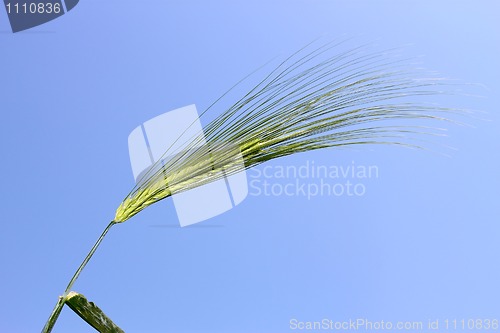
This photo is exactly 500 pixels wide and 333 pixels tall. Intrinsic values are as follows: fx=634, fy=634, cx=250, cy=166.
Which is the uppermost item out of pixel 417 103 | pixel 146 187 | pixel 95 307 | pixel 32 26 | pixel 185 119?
pixel 32 26

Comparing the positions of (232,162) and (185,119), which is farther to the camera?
(185,119)

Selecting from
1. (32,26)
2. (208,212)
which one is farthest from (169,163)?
(32,26)

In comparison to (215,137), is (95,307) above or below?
below

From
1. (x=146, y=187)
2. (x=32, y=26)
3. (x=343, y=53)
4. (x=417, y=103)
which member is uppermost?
(x=32, y=26)

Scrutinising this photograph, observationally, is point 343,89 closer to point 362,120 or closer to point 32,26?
point 362,120

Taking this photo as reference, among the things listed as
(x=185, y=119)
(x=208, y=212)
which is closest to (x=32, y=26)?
(x=185, y=119)

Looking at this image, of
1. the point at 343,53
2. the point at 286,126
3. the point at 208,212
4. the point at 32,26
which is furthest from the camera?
the point at 32,26

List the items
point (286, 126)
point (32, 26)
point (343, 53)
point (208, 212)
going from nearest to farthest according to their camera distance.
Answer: point (286, 126)
point (343, 53)
point (208, 212)
point (32, 26)

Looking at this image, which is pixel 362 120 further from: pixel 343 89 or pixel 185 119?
pixel 185 119

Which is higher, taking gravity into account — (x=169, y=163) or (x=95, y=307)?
(x=169, y=163)
